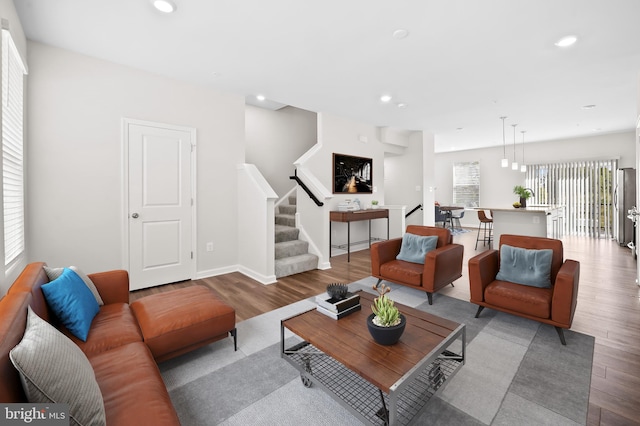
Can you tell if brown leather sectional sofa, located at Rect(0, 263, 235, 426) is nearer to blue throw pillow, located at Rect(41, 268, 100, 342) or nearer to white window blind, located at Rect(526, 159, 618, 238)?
blue throw pillow, located at Rect(41, 268, 100, 342)

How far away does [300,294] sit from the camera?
3.60 m

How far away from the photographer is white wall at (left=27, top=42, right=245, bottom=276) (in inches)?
120

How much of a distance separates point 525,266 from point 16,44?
191 inches

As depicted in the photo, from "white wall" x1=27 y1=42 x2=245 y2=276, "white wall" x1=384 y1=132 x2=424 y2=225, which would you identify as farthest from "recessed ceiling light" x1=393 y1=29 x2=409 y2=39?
"white wall" x1=384 y1=132 x2=424 y2=225

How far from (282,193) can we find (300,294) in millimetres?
3448

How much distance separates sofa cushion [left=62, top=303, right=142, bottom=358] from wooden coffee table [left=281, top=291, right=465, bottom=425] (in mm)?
976

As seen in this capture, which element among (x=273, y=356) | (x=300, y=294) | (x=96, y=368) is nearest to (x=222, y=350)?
(x=273, y=356)

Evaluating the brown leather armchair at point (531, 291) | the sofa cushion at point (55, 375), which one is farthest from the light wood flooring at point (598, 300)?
the sofa cushion at point (55, 375)

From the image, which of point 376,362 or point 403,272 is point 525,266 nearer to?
point 403,272

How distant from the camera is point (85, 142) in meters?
3.32

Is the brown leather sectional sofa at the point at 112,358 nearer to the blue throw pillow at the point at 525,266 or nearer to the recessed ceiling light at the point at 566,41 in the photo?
the blue throw pillow at the point at 525,266

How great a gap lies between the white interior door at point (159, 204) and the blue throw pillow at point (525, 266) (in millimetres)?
3843

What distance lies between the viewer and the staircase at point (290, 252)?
14.3ft

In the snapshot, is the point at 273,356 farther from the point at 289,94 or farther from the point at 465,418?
the point at 289,94
